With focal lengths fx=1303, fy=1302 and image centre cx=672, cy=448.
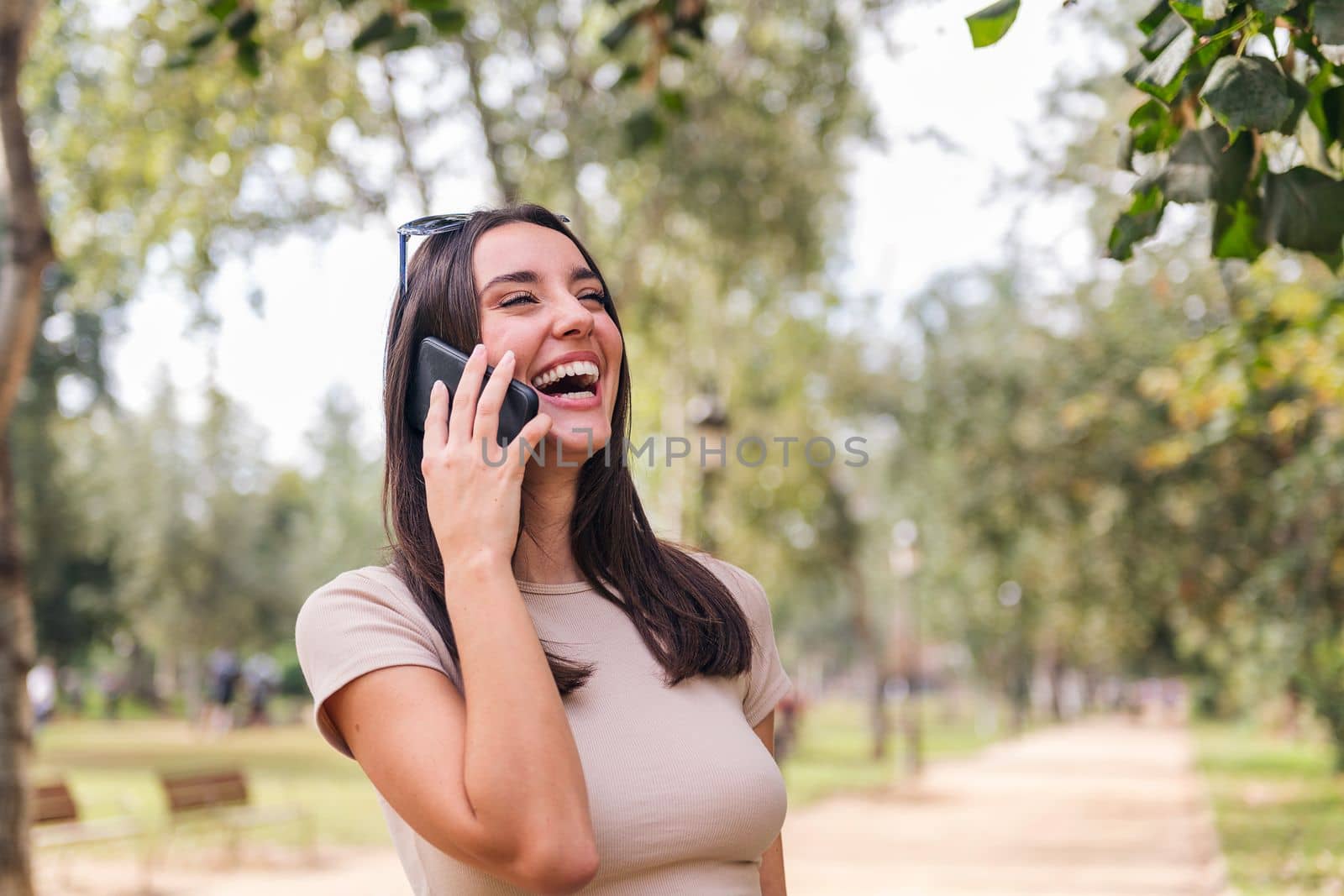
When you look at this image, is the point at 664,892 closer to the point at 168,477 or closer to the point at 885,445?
the point at 885,445

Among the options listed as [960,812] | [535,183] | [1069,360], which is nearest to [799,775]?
[960,812]

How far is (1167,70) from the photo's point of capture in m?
1.95

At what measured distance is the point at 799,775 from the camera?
22203mm

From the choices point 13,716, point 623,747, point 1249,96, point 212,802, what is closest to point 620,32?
point 1249,96

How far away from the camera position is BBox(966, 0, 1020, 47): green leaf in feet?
6.54

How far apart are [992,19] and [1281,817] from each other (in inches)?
596

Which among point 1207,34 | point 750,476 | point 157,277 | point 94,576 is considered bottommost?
point 94,576

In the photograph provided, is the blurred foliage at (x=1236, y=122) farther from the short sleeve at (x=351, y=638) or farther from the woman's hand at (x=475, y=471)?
the short sleeve at (x=351, y=638)

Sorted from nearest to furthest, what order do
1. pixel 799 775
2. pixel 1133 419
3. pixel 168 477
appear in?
pixel 1133 419 → pixel 799 775 → pixel 168 477

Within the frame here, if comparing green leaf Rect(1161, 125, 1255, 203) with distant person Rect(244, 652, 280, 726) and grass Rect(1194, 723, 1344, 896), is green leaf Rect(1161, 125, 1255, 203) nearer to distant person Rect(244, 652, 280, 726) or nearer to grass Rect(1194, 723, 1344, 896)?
grass Rect(1194, 723, 1344, 896)

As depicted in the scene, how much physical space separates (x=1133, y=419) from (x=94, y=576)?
103 feet

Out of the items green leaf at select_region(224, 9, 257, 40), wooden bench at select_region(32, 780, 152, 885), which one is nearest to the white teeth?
green leaf at select_region(224, 9, 257, 40)

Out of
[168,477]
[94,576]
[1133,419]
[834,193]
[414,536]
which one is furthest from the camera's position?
[168,477]

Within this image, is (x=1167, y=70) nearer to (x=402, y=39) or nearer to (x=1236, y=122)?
(x=1236, y=122)
